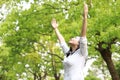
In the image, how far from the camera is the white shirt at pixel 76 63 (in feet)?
18.6

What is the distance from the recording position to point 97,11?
54.3ft

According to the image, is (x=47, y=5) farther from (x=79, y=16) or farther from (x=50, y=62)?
(x=50, y=62)

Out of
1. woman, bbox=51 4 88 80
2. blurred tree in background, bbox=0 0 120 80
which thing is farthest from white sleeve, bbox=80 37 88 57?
blurred tree in background, bbox=0 0 120 80

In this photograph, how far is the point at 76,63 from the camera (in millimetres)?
5730

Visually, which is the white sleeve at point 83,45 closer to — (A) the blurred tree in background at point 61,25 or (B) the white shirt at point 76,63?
(B) the white shirt at point 76,63

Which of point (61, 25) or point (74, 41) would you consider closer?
point (74, 41)

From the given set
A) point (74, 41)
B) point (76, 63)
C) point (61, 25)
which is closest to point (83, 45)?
point (74, 41)

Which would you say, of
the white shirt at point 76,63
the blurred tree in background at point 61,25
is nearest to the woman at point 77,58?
the white shirt at point 76,63

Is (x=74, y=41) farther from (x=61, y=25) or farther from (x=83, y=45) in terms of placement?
(x=61, y=25)

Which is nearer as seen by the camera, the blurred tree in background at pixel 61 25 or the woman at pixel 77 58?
the woman at pixel 77 58

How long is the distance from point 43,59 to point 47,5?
1234cm

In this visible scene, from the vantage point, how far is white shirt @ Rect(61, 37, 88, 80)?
568 centimetres

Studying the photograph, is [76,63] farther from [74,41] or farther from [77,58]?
[74,41]

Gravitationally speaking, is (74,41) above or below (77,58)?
above
